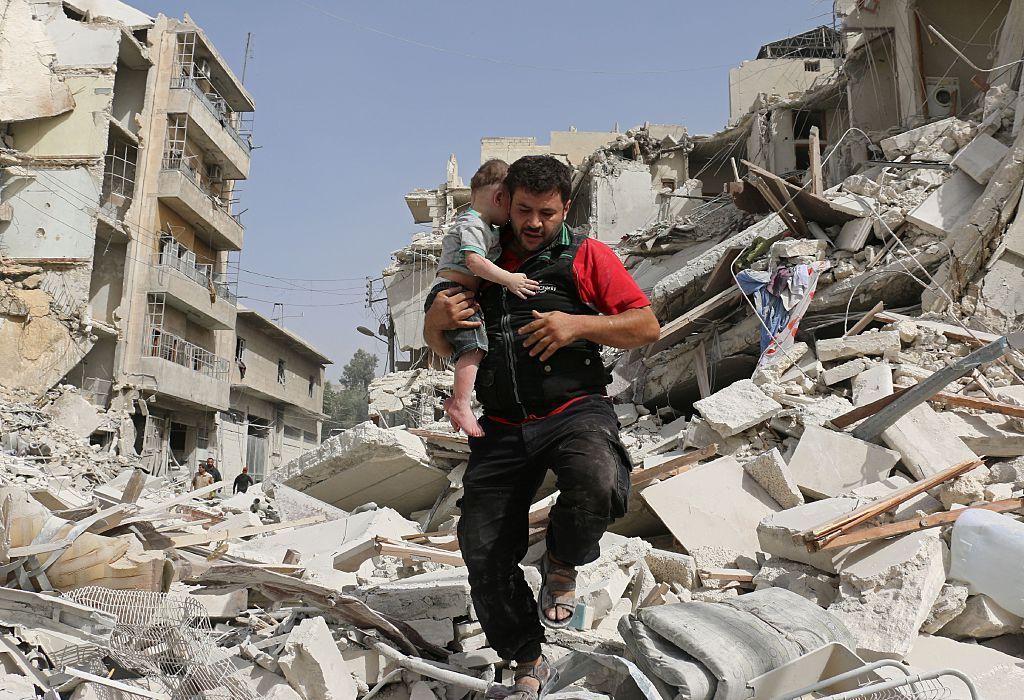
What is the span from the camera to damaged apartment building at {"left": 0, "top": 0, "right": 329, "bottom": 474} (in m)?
20.8

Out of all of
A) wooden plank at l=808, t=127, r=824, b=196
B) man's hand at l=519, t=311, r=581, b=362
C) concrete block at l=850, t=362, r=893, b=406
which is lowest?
man's hand at l=519, t=311, r=581, b=362

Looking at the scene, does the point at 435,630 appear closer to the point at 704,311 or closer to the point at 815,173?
the point at 704,311

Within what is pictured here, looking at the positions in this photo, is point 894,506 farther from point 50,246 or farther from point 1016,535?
point 50,246

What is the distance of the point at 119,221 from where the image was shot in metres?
22.3

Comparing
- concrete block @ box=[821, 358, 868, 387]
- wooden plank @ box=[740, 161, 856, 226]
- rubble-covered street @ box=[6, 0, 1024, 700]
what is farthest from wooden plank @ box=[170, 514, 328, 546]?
wooden plank @ box=[740, 161, 856, 226]

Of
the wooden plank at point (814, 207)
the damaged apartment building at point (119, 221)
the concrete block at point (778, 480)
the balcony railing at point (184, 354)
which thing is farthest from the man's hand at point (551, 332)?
the balcony railing at point (184, 354)

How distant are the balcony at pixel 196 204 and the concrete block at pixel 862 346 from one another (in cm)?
2156

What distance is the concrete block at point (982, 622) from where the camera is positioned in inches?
128

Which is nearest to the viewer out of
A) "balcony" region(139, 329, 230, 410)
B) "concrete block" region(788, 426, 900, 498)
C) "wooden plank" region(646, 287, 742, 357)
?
"concrete block" region(788, 426, 900, 498)

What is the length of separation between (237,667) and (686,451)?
4061 millimetres

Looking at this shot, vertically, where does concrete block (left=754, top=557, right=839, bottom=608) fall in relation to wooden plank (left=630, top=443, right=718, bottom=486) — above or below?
below

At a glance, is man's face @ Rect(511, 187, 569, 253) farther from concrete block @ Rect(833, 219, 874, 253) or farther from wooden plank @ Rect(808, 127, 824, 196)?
wooden plank @ Rect(808, 127, 824, 196)

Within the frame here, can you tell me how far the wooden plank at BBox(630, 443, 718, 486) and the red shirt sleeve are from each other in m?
3.01

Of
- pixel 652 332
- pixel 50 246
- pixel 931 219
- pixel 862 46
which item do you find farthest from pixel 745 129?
pixel 652 332
